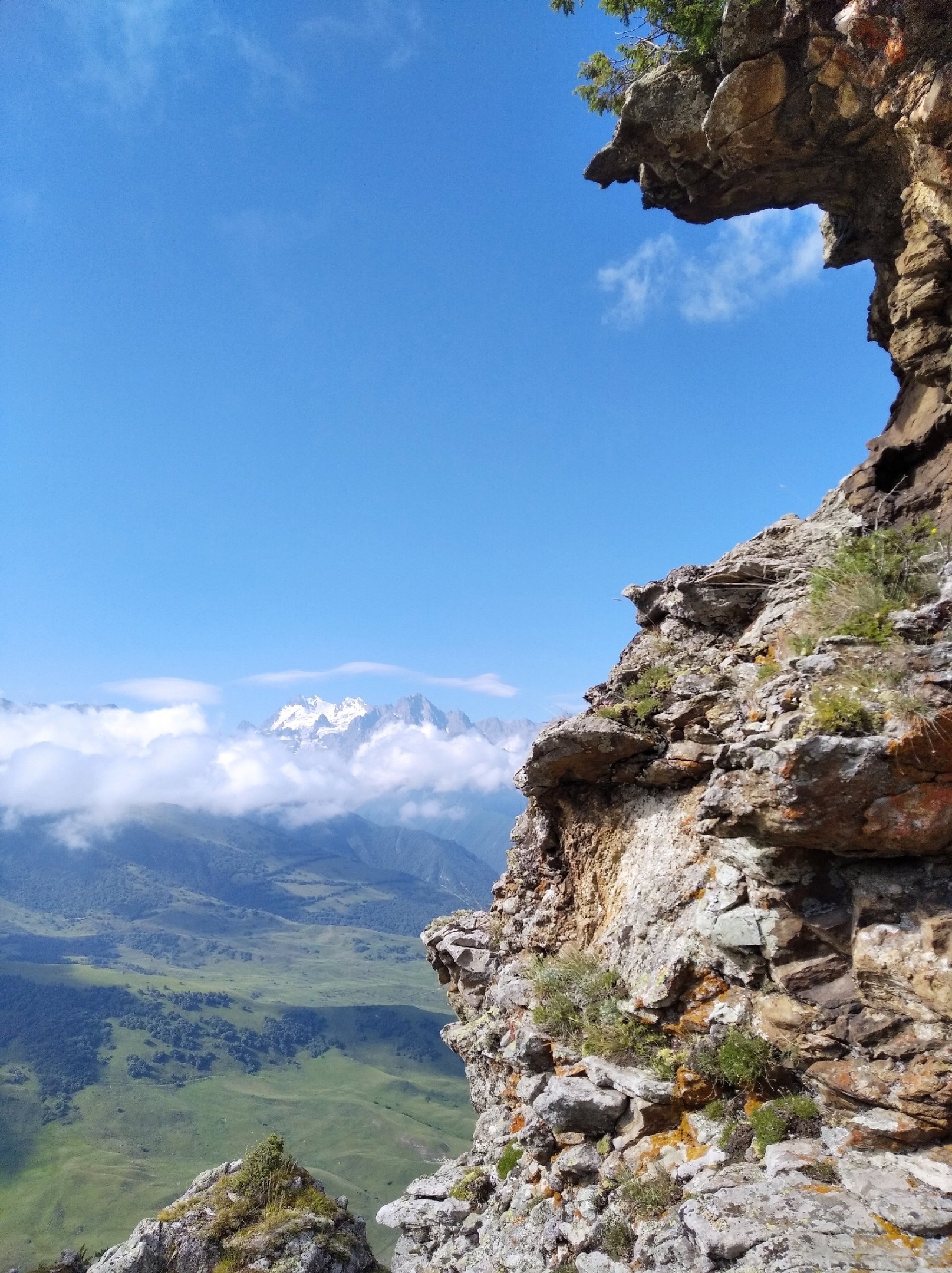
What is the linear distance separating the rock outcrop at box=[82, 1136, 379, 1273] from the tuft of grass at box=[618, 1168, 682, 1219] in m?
12.2

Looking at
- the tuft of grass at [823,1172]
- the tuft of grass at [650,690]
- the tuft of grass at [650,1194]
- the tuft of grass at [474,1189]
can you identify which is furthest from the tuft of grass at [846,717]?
the tuft of grass at [474,1189]

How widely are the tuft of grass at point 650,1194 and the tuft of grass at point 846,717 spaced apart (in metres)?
8.57

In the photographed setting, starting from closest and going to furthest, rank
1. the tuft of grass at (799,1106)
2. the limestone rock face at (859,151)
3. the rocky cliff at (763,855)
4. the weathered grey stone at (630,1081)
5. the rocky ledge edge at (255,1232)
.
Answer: the rocky cliff at (763,855) < the tuft of grass at (799,1106) < the weathered grey stone at (630,1081) < the limestone rock face at (859,151) < the rocky ledge edge at (255,1232)

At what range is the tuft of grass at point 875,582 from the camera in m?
13.5

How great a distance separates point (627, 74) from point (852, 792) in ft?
78.7

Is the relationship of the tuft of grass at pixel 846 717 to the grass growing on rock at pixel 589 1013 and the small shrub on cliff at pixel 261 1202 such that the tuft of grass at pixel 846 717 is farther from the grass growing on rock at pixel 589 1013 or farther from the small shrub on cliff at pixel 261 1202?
the small shrub on cliff at pixel 261 1202

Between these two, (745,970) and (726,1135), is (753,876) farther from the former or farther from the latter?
(726,1135)

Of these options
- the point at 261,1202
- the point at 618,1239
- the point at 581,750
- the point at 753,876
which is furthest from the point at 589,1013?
the point at 261,1202

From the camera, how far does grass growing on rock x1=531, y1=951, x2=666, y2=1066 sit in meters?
15.1

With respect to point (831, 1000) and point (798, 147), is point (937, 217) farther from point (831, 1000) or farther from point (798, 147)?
point (831, 1000)

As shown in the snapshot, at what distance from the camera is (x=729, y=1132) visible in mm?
12211

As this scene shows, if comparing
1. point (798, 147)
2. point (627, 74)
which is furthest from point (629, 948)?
point (627, 74)

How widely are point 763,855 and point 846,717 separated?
10.3 feet

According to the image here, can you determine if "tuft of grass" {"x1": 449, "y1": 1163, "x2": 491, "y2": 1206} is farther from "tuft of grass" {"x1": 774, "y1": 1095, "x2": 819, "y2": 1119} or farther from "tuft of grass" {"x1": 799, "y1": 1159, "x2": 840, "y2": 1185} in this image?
"tuft of grass" {"x1": 799, "y1": 1159, "x2": 840, "y2": 1185}
